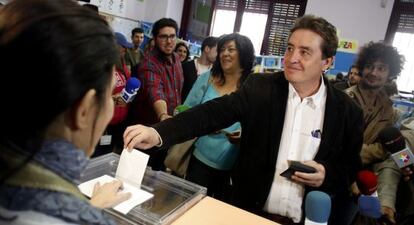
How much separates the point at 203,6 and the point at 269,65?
229 centimetres

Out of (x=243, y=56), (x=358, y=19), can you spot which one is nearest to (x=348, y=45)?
(x=358, y=19)

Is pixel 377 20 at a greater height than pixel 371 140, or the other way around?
pixel 377 20

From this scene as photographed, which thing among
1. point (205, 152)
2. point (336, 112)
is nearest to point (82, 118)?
point (336, 112)

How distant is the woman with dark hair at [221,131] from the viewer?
72.9 inches

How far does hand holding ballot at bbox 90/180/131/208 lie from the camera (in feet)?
3.17

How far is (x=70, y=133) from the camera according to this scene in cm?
52

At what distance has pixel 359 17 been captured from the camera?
5.66 meters

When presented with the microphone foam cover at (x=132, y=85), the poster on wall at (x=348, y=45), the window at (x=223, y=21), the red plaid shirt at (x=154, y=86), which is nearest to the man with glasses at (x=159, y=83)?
the red plaid shirt at (x=154, y=86)

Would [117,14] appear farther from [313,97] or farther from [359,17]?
[313,97]

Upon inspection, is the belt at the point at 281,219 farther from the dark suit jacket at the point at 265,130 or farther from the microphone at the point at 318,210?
the microphone at the point at 318,210

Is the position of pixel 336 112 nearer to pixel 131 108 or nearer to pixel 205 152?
pixel 205 152

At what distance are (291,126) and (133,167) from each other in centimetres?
71

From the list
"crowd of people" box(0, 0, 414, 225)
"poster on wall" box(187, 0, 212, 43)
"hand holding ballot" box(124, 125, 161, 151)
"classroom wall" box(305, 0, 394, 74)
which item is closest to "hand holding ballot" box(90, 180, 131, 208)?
"crowd of people" box(0, 0, 414, 225)

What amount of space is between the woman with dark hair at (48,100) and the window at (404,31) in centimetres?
598
